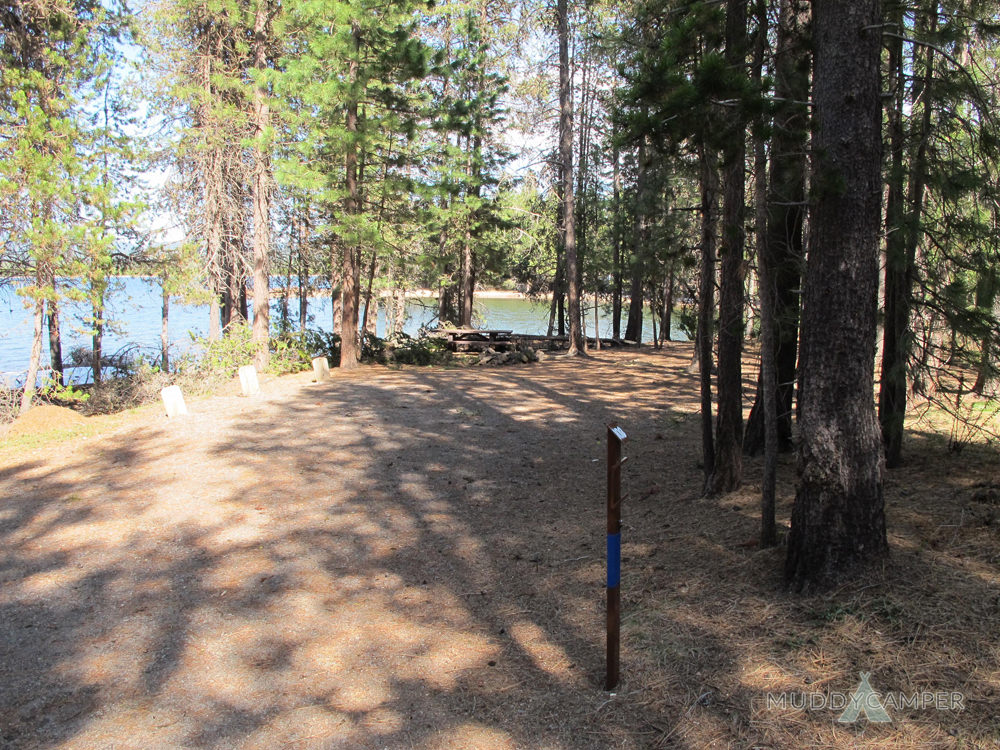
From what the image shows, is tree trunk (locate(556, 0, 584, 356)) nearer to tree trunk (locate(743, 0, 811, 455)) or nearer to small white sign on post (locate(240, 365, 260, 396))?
small white sign on post (locate(240, 365, 260, 396))

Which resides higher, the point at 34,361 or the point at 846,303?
the point at 846,303

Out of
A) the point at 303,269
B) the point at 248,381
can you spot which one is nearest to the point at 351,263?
the point at 248,381

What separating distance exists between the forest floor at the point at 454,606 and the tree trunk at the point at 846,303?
350 mm

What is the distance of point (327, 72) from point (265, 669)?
42.1 ft

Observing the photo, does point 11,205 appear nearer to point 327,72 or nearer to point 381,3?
point 327,72

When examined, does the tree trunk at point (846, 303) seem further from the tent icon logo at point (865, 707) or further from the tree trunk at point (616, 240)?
the tree trunk at point (616, 240)

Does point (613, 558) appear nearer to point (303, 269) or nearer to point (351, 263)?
point (351, 263)

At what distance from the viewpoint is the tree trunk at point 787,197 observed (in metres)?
4.06

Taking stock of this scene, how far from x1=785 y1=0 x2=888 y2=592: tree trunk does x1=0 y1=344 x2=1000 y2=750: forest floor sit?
35 cm

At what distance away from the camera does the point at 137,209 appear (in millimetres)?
11109

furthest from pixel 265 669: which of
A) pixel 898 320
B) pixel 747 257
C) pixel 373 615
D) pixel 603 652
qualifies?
pixel 898 320

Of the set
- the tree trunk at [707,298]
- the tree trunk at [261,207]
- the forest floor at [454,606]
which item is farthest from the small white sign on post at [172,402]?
the tree trunk at [707,298]

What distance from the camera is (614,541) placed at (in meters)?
3.00

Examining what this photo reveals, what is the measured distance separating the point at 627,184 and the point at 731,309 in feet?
79.3
